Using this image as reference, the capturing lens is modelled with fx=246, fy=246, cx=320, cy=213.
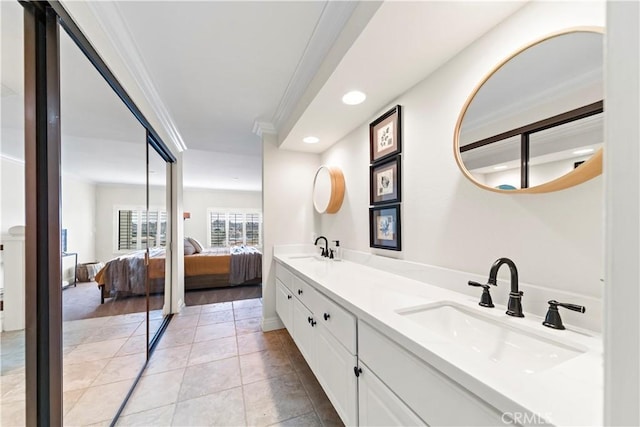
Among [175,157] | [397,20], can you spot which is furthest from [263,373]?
[175,157]

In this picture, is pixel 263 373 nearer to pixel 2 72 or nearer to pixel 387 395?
→ pixel 387 395

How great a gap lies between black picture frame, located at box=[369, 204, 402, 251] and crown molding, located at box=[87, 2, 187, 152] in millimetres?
1945

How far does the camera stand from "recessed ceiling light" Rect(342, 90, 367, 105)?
168 centimetres

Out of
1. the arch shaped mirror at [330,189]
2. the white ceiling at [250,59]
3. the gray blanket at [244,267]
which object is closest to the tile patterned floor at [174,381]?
the white ceiling at [250,59]

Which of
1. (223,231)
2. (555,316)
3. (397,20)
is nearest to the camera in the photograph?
(555,316)

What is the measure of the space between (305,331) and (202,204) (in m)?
7.73

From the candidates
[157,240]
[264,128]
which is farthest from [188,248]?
[264,128]

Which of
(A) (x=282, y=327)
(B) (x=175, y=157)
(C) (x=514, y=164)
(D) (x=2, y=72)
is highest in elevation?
(B) (x=175, y=157)

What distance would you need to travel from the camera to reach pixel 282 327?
113 inches

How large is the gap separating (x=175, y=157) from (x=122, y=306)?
1948mm

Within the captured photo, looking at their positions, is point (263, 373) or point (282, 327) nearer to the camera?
point (263, 373)

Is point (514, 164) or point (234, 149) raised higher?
point (234, 149)

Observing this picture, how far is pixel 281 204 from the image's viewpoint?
292cm

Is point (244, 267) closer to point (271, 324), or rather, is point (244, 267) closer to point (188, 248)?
point (188, 248)
